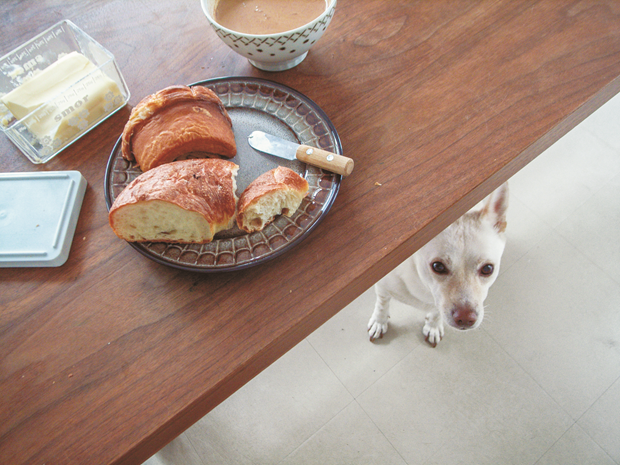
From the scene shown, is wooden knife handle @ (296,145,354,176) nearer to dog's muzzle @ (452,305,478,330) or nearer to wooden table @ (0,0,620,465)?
wooden table @ (0,0,620,465)

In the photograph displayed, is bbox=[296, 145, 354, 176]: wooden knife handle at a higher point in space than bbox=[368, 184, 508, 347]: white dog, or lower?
higher

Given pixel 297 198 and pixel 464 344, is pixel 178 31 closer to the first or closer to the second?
pixel 297 198

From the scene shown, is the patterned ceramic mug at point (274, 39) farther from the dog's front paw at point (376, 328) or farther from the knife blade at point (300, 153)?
the dog's front paw at point (376, 328)

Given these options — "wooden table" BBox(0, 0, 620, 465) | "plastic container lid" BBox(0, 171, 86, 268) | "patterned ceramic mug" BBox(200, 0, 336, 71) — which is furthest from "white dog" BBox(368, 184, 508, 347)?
"plastic container lid" BBox(0, 171, 86, 268)

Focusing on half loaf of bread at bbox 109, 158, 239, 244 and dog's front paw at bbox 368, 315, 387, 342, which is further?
dog's front paw at bbox 368, 315, 387, 342

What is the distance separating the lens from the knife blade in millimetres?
713

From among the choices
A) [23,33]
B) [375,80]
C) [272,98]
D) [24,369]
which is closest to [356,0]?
[375,80]

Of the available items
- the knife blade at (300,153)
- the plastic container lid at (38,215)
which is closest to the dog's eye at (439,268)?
the knife blade at (300,153)

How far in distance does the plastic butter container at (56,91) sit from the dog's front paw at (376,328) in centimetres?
90

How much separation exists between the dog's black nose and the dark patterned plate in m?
0.40

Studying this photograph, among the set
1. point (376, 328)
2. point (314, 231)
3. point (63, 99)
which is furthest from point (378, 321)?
point (63, 99)

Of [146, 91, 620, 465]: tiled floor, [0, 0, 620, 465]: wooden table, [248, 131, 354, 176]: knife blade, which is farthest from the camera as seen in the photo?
[146, 91, 620, 465]: tiled floor

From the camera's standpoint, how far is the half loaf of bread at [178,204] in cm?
63

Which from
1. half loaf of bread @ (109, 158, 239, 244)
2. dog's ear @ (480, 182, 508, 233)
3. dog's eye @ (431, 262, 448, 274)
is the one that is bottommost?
dog's eye @ (431, 262, 448, 274)
